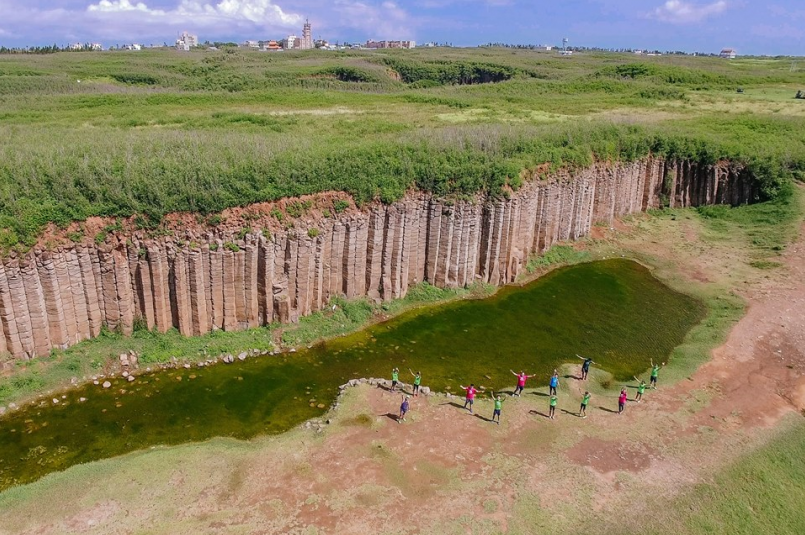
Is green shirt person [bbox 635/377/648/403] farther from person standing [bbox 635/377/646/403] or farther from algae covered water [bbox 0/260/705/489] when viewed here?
algae covered water [bbox 0/260/705/489]

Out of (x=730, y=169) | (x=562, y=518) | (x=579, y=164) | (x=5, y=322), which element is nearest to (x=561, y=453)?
(x=562, y=518)

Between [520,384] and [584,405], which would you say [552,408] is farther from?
[520,384]

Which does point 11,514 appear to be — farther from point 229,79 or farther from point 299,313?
point 229,79

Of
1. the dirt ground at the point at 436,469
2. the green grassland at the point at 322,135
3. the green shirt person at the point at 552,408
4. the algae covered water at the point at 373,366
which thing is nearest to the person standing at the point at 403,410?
the dirt ground at the point at 436,469

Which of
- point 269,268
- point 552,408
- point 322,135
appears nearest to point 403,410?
point 552,408

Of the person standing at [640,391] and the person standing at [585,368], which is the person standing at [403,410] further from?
the person standing at [640,391]

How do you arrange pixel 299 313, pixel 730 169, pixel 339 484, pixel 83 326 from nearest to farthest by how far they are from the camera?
pixel 339 484 < pixel 83 326 < pixel 299 313 < pixel 730 169
